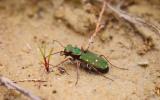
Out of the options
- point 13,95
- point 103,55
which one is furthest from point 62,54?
point 13,95

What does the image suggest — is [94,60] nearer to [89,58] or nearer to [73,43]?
[89,58]

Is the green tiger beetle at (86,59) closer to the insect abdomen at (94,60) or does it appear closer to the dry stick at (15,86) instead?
the insect abdomen at (94,60)

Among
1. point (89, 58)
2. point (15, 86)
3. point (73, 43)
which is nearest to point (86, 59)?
point (89, 58)

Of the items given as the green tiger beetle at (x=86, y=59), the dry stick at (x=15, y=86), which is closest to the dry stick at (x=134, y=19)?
the green tiger beetle at (x=86, y=59)

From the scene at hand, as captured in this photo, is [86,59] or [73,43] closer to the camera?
[86,59]

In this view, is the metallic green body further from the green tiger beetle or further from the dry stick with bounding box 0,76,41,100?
the dry stick with bounding box 0,76,41,100

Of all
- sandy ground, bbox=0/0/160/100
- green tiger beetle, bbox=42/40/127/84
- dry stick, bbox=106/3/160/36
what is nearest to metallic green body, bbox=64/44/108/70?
green tiger beetle, bbox=42/40/127/84
